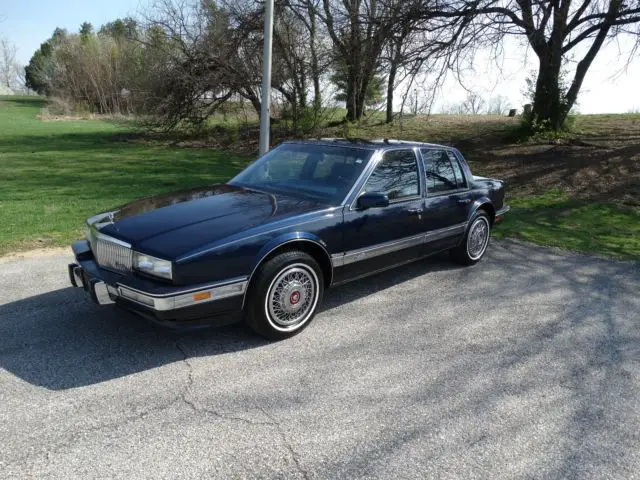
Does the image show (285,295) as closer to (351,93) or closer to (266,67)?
(266,67)

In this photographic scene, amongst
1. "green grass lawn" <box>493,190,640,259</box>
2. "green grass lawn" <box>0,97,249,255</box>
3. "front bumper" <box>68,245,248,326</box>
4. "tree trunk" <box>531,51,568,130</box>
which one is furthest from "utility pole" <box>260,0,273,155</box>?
"tree trunk" <box>531,51,568,130</box>

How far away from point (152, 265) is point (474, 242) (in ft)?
13.5

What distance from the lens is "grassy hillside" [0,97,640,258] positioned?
25.7 ft

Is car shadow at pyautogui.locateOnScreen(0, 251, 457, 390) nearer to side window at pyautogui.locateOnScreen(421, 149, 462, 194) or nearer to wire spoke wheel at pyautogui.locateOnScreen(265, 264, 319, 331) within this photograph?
wire spoke wheel at pyautogui.locateOnScreen(265, 264, 319, 331)

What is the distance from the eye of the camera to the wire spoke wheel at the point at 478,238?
6.11 meters

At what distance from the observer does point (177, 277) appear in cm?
344

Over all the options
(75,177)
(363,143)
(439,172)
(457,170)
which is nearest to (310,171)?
(363,143)

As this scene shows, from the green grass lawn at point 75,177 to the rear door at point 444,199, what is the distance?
4607mm

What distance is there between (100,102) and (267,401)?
53282mm

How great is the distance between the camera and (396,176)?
16.4 feet

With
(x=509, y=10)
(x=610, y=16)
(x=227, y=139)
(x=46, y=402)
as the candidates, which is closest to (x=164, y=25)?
(x=227, y=139)

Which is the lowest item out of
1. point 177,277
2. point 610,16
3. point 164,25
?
point 177,277

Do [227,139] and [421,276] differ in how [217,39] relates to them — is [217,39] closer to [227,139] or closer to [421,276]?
[227,139]

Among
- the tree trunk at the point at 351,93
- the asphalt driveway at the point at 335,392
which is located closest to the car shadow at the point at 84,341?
the asphalt driveway at the point at 335,392
